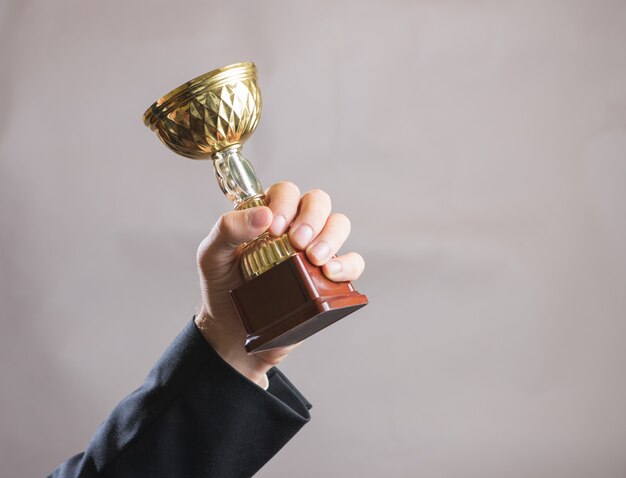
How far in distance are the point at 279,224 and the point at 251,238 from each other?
0.08m

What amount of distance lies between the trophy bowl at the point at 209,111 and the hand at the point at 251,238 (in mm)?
130

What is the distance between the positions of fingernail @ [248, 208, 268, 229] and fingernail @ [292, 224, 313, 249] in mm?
92

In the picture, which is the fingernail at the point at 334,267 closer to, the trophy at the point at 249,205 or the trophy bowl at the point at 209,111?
the trophy at the point at 249,205

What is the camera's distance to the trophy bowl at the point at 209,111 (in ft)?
4.69

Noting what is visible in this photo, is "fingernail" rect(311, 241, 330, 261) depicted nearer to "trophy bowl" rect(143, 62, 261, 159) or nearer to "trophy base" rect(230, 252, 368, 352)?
"trophy base" rect(230, 252, 368, 352)

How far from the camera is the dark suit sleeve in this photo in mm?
1504

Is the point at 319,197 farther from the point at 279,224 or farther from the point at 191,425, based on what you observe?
the point at 191,425

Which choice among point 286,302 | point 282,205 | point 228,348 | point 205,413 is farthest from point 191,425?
point 282,205

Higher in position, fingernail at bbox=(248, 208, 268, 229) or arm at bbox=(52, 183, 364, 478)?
fingernail at bbox=(248, 208, 268, 229)

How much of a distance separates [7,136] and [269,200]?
160cm

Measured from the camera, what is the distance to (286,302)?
1388mm

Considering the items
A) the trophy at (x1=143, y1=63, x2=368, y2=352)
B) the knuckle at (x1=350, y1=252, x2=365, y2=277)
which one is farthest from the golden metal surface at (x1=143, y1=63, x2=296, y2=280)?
the knuckle at (x1=350, y1=252, x2=365, y2=277)

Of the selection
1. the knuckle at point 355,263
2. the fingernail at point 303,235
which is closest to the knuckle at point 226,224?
the fingernail at point 303,235

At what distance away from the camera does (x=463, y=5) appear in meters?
2.77
